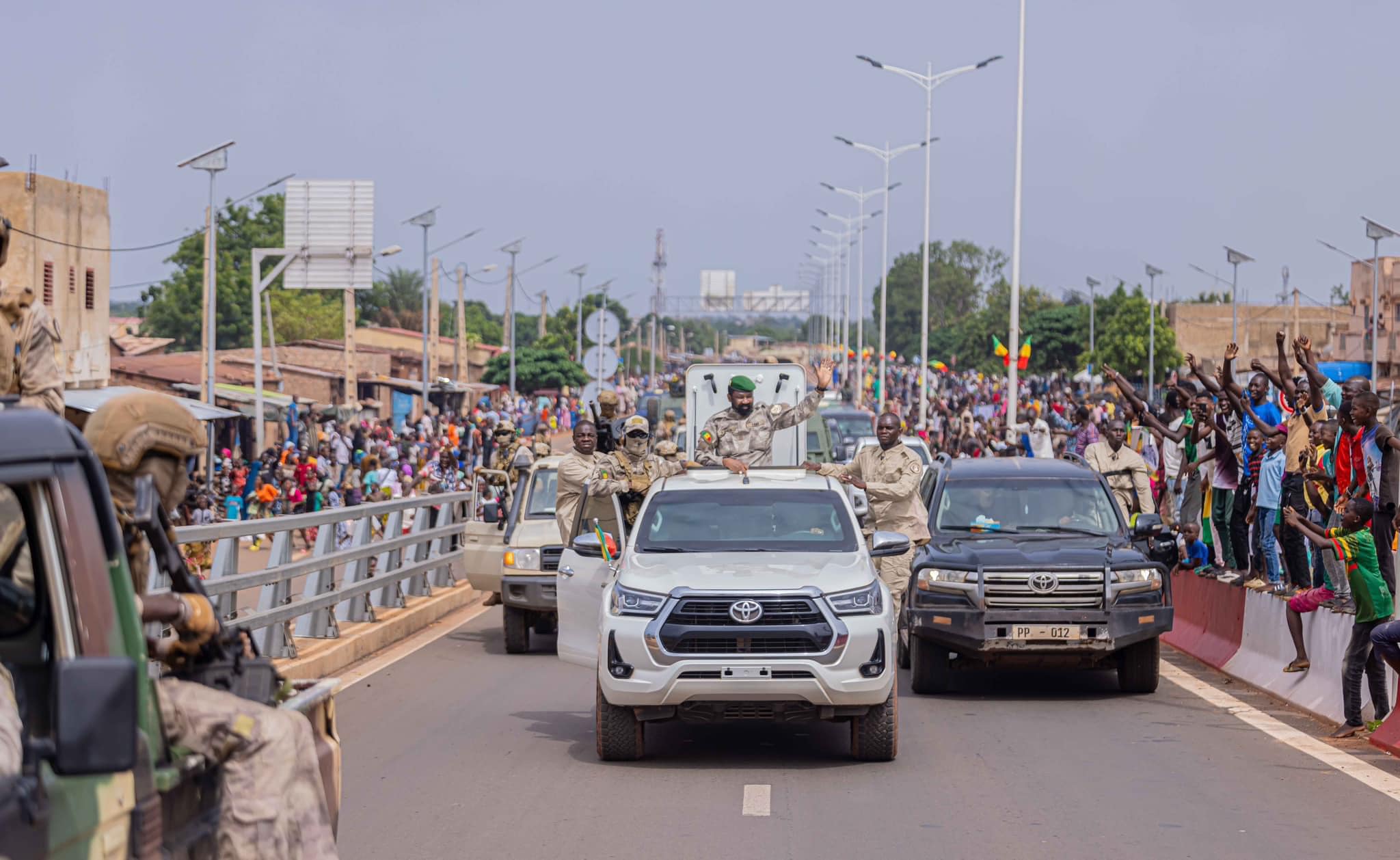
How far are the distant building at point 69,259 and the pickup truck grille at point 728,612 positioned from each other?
3359 cm

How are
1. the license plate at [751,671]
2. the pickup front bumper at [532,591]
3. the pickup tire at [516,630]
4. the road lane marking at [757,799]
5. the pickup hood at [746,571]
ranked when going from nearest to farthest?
the road lane marking at [757,799]
the license plate at [751,671]
the pickup hood at [746,571]
the pickup front bumper at [532,591]
the pickup tire at [516,630]

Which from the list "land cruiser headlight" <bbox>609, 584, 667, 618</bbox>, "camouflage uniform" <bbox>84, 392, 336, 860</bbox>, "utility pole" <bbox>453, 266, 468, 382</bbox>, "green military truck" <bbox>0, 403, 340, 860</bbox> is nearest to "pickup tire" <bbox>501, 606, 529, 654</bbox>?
"land cruiser headlight" <bbox>609, 584, 667, 618</bbox>

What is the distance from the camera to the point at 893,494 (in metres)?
14.7

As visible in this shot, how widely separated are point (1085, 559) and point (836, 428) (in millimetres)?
21469

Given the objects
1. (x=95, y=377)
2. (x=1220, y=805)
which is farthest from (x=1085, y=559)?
(x=95, y=377)

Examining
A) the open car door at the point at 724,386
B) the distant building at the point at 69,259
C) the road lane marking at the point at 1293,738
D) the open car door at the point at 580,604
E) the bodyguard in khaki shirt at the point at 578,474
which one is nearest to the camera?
the road lane marking at the point at 1293,738

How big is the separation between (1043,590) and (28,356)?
29.0 ft

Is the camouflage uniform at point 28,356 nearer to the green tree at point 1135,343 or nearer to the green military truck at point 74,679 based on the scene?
the green military truck at point 74,679

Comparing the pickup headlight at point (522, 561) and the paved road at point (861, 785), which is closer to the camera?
the paved road at point (861, 785)

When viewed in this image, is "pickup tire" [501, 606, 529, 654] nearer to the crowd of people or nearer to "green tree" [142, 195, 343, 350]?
the crowd of people

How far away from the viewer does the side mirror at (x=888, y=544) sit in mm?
11297

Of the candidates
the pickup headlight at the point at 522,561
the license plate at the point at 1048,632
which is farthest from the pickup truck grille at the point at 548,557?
the license plate at the point at 1048,632

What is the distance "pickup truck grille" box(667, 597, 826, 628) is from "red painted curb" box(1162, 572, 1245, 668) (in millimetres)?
5565

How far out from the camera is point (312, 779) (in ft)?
15.9
